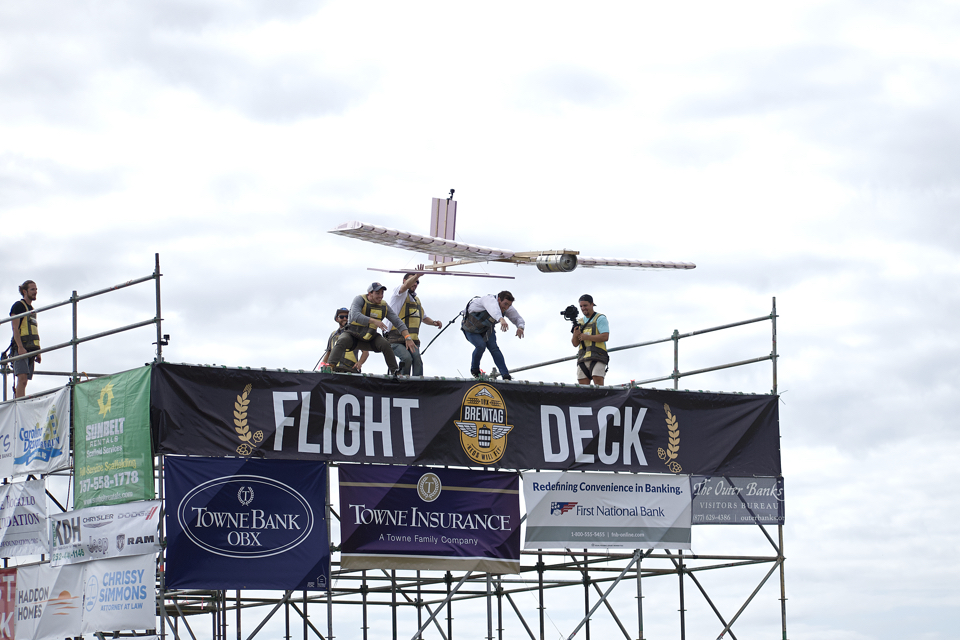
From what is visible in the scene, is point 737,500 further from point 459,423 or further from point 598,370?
point 459,423

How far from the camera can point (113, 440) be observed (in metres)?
17.6

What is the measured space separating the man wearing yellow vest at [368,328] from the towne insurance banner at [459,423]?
854 mm

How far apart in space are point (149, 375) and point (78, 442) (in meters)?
1.87

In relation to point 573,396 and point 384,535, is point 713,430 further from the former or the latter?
point 384,535

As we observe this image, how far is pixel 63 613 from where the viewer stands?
1819 centimetres

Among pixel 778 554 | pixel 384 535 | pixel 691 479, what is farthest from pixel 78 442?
pixel 778 554

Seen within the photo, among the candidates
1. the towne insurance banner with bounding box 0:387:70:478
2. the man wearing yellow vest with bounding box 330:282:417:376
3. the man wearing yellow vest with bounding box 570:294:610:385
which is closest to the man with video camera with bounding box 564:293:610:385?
the man wearing yellow vest with bounding box 570:294:610:385

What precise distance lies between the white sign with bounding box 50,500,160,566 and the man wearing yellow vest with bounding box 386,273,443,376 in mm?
4893

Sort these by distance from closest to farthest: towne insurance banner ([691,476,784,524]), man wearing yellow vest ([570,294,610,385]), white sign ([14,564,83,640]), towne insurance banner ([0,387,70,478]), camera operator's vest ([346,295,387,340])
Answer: white sign ([14,564,83,640]) < towne insurance banner ([0,387,70,478]) < camera operator's vest ([346,295,387,340]) < towne insurance banner ([691,476,784,524]) < man wearing yellow vest ([570,294,610,385])

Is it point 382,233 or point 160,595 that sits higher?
point 382,233

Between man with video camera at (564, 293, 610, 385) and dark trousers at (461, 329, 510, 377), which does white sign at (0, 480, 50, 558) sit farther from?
man with video camera at (564, 293, 610, 385)

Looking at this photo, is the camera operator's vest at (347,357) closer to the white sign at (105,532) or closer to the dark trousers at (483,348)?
the dark trousers at (483,348)

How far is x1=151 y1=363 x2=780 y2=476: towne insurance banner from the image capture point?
1767 centimetres

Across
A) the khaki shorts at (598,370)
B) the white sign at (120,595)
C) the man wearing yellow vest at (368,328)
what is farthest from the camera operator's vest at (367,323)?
the white sign at (120,595)
